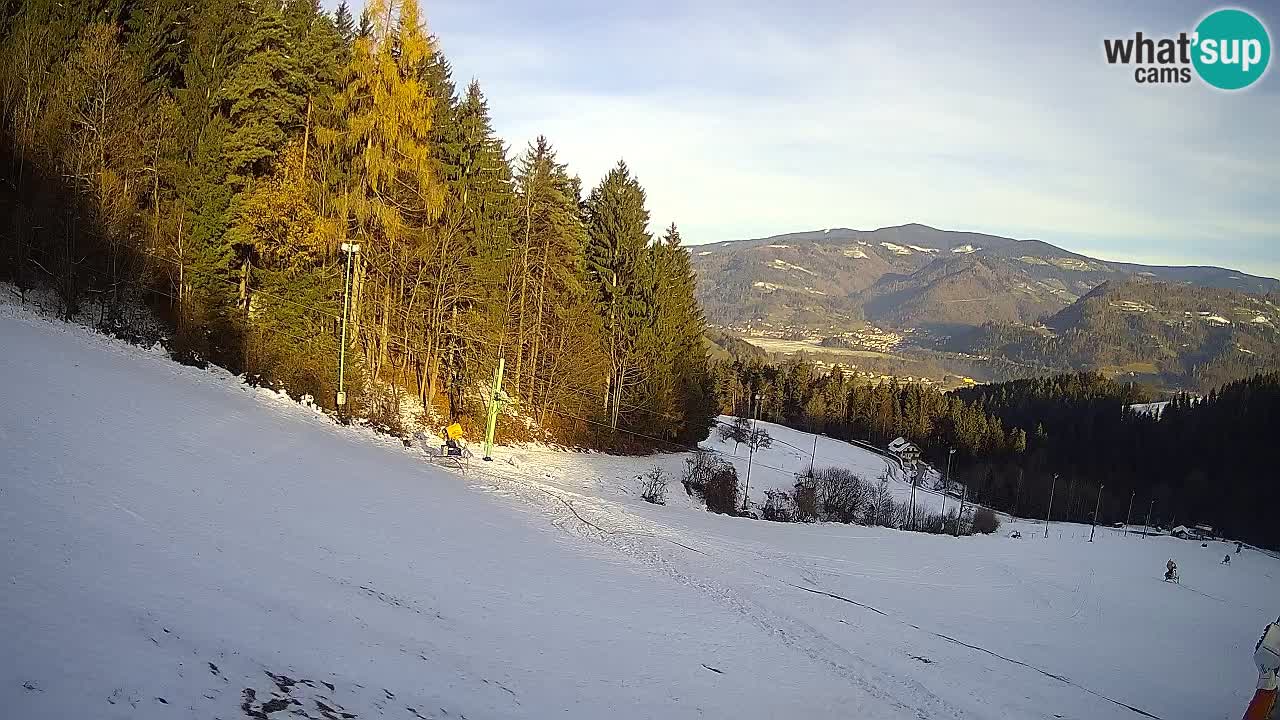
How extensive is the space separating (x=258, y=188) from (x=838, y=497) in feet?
105

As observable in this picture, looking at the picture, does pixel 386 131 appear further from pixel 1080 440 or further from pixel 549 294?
pixel 1080 440

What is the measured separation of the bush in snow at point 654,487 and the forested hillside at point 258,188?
8841 mm

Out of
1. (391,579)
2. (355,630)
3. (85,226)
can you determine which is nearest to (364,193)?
(85,226)

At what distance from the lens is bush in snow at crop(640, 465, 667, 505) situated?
97.8 feet

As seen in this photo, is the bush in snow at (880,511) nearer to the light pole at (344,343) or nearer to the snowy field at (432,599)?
the snowy field at (432,599)

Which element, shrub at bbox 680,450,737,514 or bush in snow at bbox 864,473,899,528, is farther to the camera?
bush in snow at bbox 864,473,899,528

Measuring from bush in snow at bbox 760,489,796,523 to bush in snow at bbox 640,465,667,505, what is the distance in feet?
16.4

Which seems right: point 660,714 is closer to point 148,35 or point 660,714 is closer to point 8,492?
point 8,492

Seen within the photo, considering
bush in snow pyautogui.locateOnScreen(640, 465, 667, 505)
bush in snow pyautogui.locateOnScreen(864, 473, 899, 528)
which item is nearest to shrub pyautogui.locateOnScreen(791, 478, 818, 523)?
bush in snow pyautogui.locateOnScreen(864, 473, 899, 528)

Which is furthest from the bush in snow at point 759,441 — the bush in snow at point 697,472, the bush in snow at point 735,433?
the bush in snow at point 697,472

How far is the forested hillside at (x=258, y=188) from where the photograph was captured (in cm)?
2420

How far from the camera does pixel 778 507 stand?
124 ft

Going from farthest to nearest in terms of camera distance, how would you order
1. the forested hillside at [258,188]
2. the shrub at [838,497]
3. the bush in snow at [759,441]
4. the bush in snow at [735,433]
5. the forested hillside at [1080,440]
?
the forested hillside at [1080,440] < the bush in snow at [735,433] < the bush in snow at [759,441] < the shrub at [838,497] < the forested hillside at [258,188]

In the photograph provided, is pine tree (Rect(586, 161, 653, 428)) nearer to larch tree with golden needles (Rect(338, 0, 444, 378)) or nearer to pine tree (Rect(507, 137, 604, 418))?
pine tree (Rect(507, 137, 604, 418))
